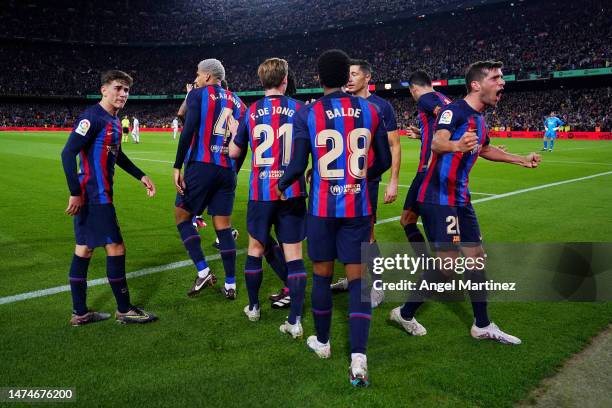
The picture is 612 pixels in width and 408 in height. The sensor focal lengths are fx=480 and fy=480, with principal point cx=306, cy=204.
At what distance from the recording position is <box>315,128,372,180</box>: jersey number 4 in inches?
123

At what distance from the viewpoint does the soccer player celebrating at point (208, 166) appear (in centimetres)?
468

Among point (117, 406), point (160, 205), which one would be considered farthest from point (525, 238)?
point (160, 205)

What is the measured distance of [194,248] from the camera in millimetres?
5066

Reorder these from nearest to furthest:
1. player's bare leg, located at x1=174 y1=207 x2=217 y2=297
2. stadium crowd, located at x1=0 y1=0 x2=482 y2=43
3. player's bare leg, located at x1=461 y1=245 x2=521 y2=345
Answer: player's bare leg, located at x1=461 y1=245 x2=521 y2=345, player's bare leg, located at x1=174 y1=207 x2=217 y2=297, stadium crowd, located at x1=0 y1=0 x2=482 y2=43

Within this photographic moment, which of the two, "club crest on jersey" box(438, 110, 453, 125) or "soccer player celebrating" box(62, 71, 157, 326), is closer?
"club crest on jersey" box(438, 110, 453, 125)

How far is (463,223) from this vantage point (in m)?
3.90

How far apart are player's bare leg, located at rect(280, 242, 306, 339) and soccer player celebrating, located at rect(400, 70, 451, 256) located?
138cm

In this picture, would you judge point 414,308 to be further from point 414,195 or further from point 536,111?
point 536,111

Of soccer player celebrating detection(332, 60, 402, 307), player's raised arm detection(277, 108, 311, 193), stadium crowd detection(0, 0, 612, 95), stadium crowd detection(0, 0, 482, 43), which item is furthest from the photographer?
stadium crowd detection(0, 0, 482, 43)

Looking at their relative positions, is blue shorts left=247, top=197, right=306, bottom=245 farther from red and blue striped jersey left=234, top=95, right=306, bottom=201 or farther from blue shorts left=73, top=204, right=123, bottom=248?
blue shorts left=73, top=204, right=123, bottom=248

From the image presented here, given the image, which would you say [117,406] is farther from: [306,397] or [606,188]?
[606,188]

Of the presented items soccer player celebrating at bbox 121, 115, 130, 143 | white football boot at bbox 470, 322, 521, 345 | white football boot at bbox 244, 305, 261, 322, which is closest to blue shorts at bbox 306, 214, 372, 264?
white football boot at bbox 244, 305, 261, 322

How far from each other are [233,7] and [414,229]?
76966 millimetres

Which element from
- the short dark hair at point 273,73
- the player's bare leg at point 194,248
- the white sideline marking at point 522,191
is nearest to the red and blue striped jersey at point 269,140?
the short dark hair at point 273,73
